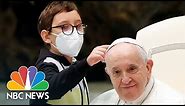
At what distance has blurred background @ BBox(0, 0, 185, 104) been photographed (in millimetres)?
3049

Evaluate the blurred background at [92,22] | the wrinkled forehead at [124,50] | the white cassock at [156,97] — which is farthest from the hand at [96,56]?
the blurred background at [92,22]

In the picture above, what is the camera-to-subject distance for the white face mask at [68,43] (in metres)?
1.27

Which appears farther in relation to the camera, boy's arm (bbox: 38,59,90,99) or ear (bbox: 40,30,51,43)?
ear (bbox: 40,30,51,43)

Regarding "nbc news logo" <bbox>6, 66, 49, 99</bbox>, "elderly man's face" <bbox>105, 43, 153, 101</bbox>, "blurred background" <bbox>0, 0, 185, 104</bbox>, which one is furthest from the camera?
"blurred background" <bbox>0, 0, 185, 104</bbox>

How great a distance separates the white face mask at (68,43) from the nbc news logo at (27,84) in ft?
0.35

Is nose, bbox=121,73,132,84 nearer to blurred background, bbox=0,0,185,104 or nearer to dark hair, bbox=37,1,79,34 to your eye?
dark hair, bbox=37,1,79,34

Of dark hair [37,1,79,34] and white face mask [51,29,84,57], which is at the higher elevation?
dark hair [37,1,79,34]

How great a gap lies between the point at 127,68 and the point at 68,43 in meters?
0.29

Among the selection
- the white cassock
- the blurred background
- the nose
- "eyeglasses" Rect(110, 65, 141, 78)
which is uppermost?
the blurred background

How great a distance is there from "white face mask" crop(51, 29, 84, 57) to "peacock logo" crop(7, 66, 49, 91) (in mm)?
105

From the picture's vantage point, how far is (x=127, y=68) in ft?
3.43

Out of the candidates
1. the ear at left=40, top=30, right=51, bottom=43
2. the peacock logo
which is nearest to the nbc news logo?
the peacock logo

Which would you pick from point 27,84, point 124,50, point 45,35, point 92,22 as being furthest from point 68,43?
point 92,22

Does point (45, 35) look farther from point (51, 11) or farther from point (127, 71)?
point (127, 71)
